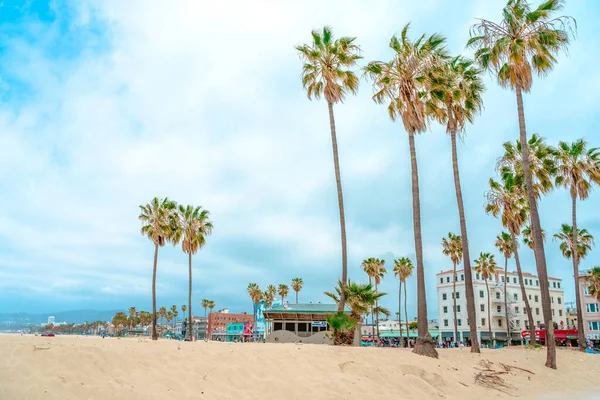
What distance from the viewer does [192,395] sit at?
10656 mm

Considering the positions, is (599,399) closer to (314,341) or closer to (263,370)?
(263,370)

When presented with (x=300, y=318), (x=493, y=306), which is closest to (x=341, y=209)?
(x=300, y=318)

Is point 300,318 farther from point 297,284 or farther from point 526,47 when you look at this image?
point 297,284

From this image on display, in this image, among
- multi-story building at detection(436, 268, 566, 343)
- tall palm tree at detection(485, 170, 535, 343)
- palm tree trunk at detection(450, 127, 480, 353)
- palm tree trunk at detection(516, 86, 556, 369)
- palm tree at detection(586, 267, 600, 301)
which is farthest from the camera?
multi-story building at detection(436, 268, 566, 343)

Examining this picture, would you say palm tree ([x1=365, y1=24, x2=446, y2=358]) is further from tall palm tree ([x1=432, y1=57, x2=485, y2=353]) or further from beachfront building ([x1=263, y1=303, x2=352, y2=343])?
beachfront building ([x1=263, y1=303, x2=352, y2=343])

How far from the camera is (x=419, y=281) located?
21188mm

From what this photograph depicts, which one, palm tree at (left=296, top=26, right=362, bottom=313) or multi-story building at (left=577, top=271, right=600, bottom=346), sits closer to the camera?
palm tree at (left=296, top=26, right=362, bottom=313)

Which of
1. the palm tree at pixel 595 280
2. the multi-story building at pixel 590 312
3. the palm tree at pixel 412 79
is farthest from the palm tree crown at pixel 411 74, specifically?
the multi-story building at pixel 590 312

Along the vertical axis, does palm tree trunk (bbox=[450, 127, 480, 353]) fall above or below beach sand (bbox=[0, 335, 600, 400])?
above

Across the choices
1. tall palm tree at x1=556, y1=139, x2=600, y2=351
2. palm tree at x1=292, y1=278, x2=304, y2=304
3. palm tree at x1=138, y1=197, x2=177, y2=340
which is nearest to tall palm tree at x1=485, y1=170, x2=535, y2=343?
tall palm tree at x1=556, y1=139, x2=600, y2=351

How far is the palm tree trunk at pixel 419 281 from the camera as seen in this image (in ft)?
63.1

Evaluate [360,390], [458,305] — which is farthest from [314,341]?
[458,305]

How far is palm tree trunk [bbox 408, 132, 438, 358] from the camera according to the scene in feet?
63.1

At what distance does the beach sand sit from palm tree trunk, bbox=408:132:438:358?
0.87 m
